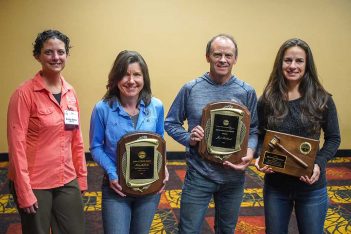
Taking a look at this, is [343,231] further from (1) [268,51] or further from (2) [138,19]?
(2) [138,19]

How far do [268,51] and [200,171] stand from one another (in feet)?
11.7

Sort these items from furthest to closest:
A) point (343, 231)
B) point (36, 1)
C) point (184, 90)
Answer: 1. point (36, 1)
2. point (343, 231)
3. point (184, 90)

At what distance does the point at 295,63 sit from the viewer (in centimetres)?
185

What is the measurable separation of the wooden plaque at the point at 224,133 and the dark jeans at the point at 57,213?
797 millimetres

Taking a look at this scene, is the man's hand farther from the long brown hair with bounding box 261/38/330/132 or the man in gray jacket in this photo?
the long brown hair with bounding box 261/38/330/132

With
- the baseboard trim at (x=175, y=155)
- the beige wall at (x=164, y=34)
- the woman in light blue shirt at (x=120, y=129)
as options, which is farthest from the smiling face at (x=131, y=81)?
the baseboard trim at (x=175, y=155)

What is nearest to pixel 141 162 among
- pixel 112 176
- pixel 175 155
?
pixel 112 176

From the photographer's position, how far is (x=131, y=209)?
1.83 metres

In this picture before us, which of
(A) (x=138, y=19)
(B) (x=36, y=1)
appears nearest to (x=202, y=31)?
(A) (x=138, y=19)

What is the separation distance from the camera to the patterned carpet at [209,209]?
3098mm

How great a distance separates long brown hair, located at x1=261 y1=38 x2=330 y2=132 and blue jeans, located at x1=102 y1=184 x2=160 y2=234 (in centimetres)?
75

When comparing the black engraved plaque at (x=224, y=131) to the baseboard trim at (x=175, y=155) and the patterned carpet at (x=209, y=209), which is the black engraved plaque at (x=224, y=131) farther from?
the baseboard trim at (x=175, y=155)

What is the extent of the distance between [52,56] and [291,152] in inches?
53.3

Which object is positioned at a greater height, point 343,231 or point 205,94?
point 205,94
